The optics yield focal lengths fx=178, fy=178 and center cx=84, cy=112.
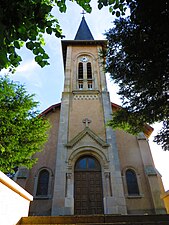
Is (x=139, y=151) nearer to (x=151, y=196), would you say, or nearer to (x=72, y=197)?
(x=151, y=196)

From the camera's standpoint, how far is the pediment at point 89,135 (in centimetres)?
1198

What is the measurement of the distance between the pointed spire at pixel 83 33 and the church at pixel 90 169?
9579 mm

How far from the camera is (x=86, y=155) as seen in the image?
12078mm

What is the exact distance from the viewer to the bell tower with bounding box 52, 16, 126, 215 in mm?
9977

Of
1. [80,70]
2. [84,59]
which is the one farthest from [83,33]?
[80,70]

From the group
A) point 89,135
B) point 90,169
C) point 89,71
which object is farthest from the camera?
point 89,71

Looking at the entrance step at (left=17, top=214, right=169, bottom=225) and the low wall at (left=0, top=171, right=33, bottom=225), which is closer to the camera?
the low wall at (left=0, top=171, right=33, bottom=225)

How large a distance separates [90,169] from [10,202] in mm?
8371

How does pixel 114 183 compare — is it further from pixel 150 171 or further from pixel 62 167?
pixel 62 167

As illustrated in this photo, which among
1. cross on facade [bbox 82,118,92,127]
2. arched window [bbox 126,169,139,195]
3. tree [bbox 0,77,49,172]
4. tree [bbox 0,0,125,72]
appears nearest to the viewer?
tree [bbox 0,0,125,72]

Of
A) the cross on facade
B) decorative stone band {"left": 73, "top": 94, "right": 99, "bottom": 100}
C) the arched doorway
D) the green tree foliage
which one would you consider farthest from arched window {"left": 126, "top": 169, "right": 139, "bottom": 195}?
decorative stone band {"left": 73, "top": 94, "right": 99, "bottom": 100}

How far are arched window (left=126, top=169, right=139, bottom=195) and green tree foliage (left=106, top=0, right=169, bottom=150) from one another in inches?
231

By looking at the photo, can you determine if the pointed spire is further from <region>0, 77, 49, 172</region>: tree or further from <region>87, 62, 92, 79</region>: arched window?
<region>0, 77, 49, 172</region>: tree

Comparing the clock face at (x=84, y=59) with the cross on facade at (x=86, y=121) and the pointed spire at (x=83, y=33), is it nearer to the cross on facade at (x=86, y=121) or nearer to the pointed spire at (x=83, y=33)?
the pointed spire at (x=83, y=33)
